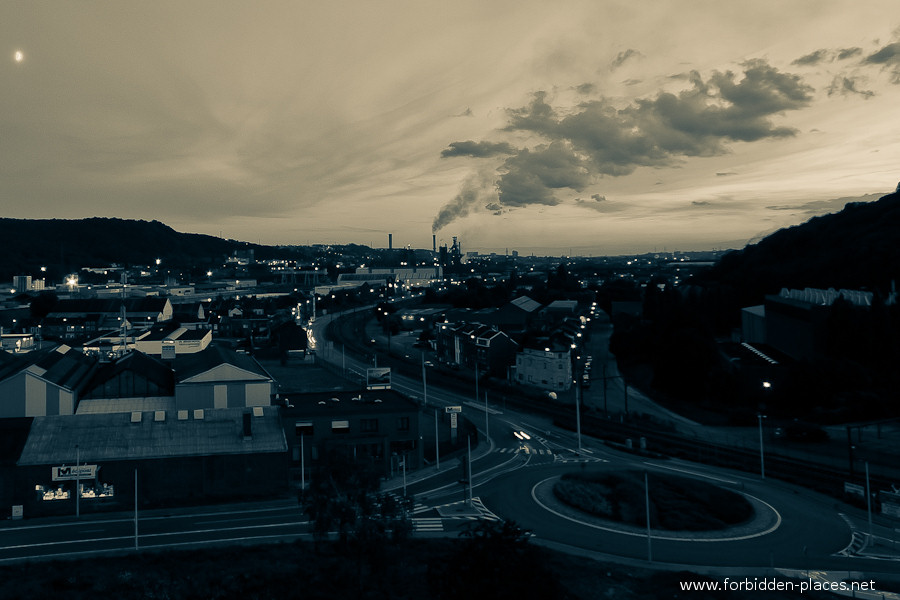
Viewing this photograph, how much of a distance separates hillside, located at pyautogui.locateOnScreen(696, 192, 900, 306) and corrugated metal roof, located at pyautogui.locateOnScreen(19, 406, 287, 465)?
8429 cm

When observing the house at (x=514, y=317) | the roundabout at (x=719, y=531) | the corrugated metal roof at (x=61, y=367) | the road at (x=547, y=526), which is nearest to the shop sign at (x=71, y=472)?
the road at (x=547, y=526)

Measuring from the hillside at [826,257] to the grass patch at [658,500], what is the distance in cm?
6814

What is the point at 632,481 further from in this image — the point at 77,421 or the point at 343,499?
the point at 77,421

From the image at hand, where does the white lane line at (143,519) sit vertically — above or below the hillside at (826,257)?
below

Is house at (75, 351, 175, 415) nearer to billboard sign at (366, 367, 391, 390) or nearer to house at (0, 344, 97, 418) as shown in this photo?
house at (0, 344, 97, 418)

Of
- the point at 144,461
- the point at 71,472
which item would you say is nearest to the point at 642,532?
the point at 144,461

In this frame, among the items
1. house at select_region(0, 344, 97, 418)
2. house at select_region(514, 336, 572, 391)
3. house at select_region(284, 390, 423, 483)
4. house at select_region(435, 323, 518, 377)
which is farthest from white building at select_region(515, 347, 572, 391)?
house at select_region(0, 344, 97, 418)

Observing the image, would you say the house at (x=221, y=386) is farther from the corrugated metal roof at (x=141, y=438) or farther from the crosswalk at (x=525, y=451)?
the crosswalk at (x=525, y=451)

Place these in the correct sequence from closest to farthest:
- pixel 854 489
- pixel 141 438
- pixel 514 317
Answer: pixel 854 489 → pixel 141 438 → pixel 514 317

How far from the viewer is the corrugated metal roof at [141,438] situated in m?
32.6

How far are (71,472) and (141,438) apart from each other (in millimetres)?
3737

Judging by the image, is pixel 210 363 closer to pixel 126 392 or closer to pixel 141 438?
pixel 126 392

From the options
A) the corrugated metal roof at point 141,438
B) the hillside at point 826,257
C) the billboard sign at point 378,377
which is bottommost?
the billboard sign at point 378,377

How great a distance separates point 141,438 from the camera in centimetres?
3416
